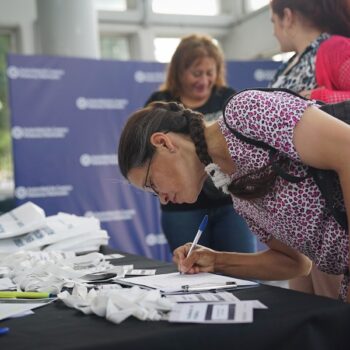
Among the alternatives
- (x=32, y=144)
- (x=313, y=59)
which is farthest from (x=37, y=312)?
(x=32, y=144)

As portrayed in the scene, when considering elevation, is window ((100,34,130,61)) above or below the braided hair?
above

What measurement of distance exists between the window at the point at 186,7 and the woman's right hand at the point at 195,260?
505 cm

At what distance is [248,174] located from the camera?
3.40ft

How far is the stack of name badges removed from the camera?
1.49 meters

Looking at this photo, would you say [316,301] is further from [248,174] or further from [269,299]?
[248,174]

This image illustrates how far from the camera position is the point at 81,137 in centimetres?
347

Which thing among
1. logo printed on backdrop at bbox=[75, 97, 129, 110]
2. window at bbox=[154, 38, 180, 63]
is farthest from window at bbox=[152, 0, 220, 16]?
logo printed on backdrop at bbox=[75, 97, 129, 110]

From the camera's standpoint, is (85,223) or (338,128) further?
(85,223)

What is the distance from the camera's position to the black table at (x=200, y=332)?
2.09ft

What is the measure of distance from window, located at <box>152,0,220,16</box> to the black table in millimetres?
5486

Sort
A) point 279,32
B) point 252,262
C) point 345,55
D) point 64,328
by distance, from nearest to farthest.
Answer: point 64,328 < point 252,262 < point 345,55 < point 279,32

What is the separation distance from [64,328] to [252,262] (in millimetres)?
582

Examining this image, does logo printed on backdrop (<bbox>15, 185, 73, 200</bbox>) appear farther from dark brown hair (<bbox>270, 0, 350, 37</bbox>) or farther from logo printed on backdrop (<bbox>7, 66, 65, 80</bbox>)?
dark brown hair (<bbox>270, 0, 350, 37</bbox>)

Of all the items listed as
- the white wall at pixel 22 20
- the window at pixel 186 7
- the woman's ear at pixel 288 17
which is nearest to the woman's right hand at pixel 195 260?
the woman's ear at pixel 288 17
